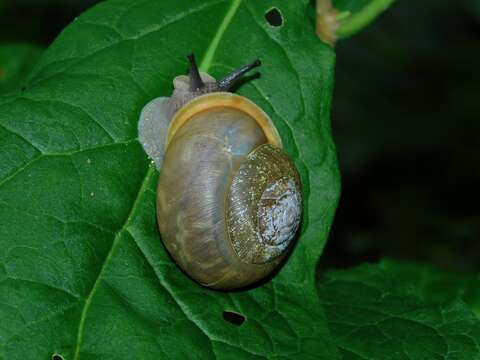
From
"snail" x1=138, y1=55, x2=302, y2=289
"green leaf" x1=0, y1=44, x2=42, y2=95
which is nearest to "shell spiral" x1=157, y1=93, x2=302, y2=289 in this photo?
"snail" x1=138, y1=55, x2=302, y2=289

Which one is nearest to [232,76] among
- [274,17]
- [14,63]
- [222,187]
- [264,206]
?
[274,17]

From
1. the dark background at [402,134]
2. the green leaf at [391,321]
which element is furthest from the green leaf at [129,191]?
the dark background at [402,134]

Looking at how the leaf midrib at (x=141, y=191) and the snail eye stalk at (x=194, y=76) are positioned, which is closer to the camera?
the leaf midrib at (x=141, y=191)

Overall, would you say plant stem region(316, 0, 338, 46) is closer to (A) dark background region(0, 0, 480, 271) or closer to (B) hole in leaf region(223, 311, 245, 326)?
(B) hole in leaf region(223, 311, 245, 326)

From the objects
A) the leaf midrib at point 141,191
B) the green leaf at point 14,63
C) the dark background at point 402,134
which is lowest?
the dark background at point 402,134

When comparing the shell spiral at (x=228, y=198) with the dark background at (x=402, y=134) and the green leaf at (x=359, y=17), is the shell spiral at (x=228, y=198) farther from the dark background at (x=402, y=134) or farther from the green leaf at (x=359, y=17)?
the dark background at (x=402, y=134)

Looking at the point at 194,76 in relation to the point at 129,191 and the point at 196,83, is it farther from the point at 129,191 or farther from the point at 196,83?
the point at 129,191
